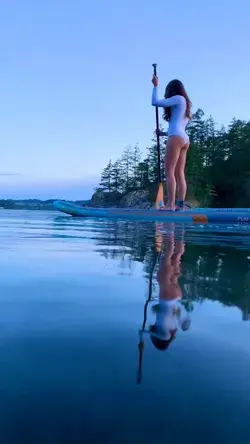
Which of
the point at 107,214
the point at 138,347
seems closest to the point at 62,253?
the point at 138,347

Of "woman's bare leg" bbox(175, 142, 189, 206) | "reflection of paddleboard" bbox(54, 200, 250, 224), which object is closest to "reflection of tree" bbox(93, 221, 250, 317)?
"reflection of paddleboard" bbox(54, 200, 250, 224)

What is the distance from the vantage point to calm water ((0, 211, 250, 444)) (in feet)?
2.81

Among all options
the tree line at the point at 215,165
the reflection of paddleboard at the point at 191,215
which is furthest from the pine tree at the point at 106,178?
the reflection of paddleboard at the point at 191,215

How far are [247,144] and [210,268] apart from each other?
173ft

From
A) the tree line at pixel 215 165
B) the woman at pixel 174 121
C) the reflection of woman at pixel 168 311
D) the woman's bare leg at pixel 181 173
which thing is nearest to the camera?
the reflection of woman at pixel 168 311

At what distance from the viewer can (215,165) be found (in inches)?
→ 2234

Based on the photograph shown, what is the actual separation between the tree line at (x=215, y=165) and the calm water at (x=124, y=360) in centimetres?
4455

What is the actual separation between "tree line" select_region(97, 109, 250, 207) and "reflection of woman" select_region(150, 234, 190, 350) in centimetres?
4410

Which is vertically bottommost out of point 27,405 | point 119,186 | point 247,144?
point 27,405

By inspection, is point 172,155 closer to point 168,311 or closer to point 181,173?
point 181,173

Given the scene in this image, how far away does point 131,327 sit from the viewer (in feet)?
4.99

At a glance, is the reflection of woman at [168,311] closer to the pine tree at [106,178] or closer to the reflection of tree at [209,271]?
the reflection of tree at [209,271]

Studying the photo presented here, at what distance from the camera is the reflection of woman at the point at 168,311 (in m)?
1.41

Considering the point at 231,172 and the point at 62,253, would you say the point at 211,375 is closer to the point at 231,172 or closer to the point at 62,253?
the point at 62,253
